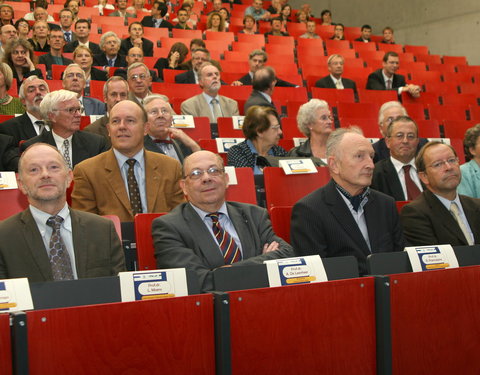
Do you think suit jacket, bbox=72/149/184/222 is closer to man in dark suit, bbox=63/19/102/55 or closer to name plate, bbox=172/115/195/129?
name plate, bbox=172/115/195/129

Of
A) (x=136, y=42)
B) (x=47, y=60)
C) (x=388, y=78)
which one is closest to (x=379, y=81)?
(x=388, y=78)

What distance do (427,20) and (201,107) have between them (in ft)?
23.4

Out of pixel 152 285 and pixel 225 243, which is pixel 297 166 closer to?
pixel 225 243

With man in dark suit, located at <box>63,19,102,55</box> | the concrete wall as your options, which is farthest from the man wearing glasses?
the concrete wall

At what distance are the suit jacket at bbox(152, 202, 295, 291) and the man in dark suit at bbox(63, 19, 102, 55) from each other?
4.71m

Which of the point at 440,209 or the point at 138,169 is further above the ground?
the point at 138,169

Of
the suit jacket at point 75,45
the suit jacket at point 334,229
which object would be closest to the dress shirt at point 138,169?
the suit jacket at point 334,229

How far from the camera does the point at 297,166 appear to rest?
12.2 feet

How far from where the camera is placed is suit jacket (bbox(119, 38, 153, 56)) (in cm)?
739

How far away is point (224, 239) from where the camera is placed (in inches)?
107

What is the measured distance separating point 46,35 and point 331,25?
5.82m

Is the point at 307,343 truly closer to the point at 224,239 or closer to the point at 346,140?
the point at 224,239

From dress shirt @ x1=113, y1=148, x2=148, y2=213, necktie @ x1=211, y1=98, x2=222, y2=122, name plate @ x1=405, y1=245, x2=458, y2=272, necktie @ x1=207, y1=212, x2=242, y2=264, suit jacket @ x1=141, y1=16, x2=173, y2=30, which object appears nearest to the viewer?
name plate @ x1=405, y1=245, x2=458, y2=272

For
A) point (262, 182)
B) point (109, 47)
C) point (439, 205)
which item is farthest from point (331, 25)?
point (439, 205)
